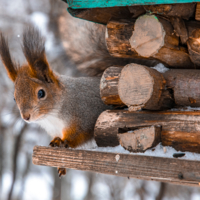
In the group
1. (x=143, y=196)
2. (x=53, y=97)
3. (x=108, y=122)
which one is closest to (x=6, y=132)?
(x=143, y=196)

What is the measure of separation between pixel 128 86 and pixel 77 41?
1001 mm

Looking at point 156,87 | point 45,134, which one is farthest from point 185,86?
point 45,134

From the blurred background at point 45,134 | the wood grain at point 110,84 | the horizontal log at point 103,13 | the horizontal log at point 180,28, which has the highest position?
the horizontal log at point 103,13

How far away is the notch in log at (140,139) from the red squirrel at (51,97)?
1.16 ft

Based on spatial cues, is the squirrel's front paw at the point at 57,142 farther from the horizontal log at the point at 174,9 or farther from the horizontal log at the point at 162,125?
the horizontal log at the point at 174,9

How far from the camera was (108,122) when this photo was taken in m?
1.16

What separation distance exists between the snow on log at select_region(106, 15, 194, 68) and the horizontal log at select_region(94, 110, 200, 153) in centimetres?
22

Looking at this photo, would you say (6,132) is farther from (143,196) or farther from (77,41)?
(77,41)

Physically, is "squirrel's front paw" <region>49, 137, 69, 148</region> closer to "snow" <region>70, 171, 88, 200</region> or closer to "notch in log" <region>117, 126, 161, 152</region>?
"notch in log" <region>117, 126, 161, 152</region>

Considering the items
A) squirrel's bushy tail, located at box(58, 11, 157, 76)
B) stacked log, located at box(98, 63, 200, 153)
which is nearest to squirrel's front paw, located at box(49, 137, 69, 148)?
stacked log, located at box(98, 63, 200, 153)

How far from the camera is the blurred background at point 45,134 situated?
1.80 meters

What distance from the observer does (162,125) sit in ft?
3.33

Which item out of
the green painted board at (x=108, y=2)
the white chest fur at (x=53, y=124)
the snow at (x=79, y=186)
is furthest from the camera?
the snow at (x=79, y=186)

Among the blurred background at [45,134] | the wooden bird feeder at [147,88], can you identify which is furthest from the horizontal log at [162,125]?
the blurred background at [45,134]
